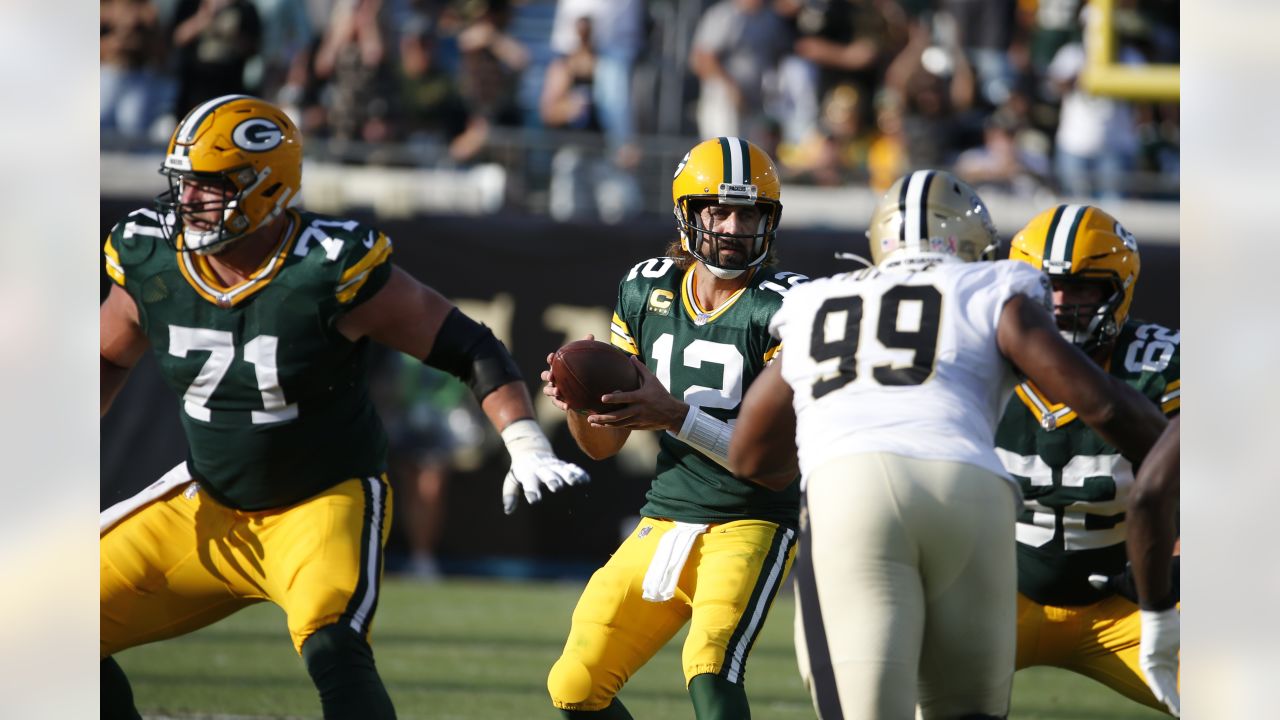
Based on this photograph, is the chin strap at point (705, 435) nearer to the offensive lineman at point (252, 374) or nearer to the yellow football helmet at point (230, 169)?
the offensive lineman at point (252, 374)

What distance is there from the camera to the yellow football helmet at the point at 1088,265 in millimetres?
4496

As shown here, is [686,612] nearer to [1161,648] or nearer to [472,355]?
[472,355]

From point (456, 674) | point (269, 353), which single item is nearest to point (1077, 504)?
point (269, 353)

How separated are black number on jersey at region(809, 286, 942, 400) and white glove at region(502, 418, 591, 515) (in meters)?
0.80

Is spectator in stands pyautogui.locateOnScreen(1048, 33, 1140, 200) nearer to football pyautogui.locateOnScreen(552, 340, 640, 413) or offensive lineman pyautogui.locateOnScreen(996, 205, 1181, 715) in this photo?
offensive lineman pyautogui.locateOnScreen(996, 205, 1181, 715)

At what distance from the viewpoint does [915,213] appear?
3.37 meters

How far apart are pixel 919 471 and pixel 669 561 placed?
1099 millimetres

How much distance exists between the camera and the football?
3947 millimetres

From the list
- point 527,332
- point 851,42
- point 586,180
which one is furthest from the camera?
point 851,42

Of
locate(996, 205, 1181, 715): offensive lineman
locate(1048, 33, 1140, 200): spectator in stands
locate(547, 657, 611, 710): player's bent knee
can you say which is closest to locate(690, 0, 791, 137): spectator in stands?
locate(1048, 33, 1140, 200): spectator in stands

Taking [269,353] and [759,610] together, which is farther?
[269,353]

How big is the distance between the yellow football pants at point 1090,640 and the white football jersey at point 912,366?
1.48 metres

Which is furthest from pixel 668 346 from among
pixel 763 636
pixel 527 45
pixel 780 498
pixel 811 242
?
pixel 527 45

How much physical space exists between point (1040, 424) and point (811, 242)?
479cm
